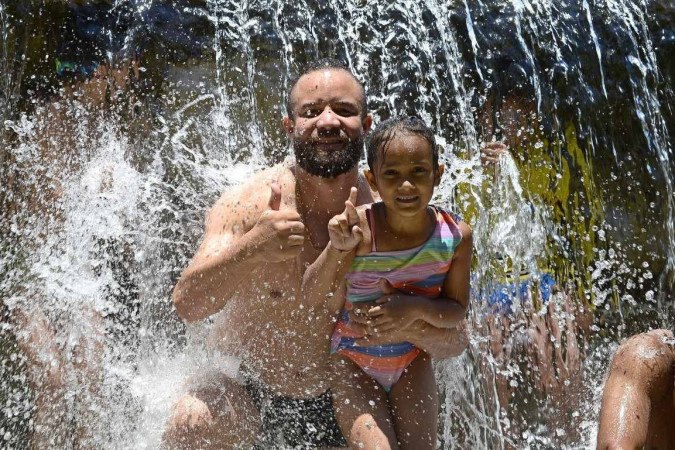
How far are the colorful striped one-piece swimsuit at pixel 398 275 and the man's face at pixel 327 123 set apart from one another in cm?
23

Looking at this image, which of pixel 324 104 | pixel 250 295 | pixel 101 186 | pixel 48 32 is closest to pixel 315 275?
pixel 250 295

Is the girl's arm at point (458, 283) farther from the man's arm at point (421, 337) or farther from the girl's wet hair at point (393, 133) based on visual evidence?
the girl's wet hair at point (393, 133)

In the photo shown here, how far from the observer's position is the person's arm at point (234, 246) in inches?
110

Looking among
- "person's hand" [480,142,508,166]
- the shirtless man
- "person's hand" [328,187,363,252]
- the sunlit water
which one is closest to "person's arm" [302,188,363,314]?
"person's hand" [328,187,363,252]

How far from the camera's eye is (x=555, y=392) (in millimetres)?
4637

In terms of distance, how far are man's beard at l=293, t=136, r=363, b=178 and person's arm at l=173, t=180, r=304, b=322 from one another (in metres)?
0.18

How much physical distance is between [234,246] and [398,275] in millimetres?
501

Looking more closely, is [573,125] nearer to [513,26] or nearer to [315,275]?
[513,26]

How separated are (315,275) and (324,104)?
57 cm

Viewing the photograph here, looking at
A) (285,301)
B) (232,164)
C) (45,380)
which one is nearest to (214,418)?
(285,301)

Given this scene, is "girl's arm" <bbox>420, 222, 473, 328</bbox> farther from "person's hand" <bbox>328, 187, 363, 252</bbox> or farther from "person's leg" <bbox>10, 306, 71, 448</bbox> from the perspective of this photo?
"person's leg" <bbox>10, 306, 71, 448</bbox>

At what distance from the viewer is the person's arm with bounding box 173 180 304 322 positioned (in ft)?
9.20

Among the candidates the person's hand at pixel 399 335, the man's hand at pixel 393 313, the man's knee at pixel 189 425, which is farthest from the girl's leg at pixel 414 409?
the man's knee at pixel 189 425

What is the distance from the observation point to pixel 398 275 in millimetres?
2932
